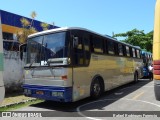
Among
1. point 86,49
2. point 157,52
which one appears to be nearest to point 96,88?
point 86,49

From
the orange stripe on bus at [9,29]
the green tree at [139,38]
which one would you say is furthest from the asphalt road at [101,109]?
the green tree at [139,38]

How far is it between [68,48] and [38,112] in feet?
8.23

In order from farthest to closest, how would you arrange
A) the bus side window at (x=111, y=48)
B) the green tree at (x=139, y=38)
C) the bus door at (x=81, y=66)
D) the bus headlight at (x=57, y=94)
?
the green tree at (x=139, y=38)
the bus side window at (x=111, y=48)
the bus door at (x=81, y=66)
the bus headlight at (x=57, y=94)

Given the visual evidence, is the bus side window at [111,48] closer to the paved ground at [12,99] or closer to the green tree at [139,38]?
the paved ground at [12,99]

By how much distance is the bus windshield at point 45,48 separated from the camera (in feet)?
30.8

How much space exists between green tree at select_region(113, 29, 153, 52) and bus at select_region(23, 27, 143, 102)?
3505 cm

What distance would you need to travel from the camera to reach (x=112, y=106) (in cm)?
980

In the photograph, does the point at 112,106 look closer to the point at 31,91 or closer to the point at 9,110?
the point at 31,91

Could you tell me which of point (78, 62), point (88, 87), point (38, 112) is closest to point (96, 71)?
point (88, 87)

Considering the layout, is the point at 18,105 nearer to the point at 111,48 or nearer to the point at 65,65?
the point at 65,65

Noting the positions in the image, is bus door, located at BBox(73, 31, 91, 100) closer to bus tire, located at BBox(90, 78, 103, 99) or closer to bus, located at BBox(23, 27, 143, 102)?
bus, located at BBox(23, 27, 143, 102)

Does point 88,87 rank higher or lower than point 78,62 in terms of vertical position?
lower

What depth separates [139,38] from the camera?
46.3 meters

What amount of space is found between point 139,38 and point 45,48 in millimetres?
38582
